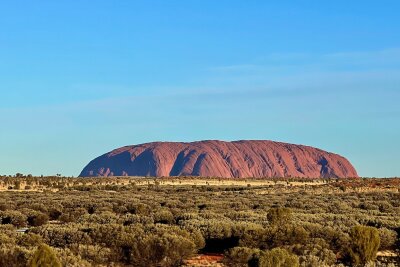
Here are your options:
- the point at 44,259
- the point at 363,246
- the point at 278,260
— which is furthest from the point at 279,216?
the point at 44,259

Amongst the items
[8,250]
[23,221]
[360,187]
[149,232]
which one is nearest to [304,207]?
[23,221]

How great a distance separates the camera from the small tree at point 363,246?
1928cm

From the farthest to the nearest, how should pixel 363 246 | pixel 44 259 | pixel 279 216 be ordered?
pixel 279 216 < pixel 363 246 < pixel 44 259

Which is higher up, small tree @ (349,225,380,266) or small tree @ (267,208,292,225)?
small tree @ (267,208,292,225)

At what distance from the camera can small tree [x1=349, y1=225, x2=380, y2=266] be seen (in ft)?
63.3

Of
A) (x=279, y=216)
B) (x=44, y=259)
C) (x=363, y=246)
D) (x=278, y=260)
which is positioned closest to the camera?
(x=44, y=259)

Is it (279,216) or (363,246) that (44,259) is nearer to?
(363,246)

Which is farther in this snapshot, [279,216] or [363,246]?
[279,216]

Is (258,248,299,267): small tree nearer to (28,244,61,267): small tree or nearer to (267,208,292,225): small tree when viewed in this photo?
(28,244,61,267): small tree

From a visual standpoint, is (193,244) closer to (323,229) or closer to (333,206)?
(323,229)

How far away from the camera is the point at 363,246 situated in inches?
758

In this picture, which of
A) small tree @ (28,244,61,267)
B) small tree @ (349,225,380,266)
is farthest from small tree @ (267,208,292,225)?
small tree @ (28,244,61,267)

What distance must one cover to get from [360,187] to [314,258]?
61.0 metres

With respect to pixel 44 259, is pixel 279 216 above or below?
above
